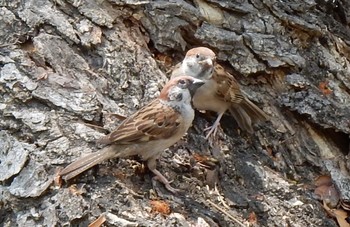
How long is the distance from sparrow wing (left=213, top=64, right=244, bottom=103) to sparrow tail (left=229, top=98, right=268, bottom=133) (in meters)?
0.06

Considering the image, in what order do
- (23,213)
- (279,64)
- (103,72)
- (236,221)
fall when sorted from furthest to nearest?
(279,64) < (103,72) < (236,221) < (23,213)

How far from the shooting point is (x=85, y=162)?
407cm

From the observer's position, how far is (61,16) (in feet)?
15.6

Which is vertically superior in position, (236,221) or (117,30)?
(117,30)

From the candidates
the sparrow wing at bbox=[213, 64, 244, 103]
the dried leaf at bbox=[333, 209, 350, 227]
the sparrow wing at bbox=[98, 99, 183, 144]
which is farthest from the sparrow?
the dried leaf at bbox=[333, 209, 350, 227]

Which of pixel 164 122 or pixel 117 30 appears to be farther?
pixel 117 30

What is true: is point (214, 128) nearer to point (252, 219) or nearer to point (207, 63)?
point (207, 63)

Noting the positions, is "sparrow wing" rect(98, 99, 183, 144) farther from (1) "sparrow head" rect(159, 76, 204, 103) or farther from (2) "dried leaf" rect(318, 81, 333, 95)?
(2) "dried leaf" rect(318, 81, 333, 95)

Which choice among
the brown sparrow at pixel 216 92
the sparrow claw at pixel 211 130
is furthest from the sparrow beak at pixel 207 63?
the sparrow claw at pixel 211 130

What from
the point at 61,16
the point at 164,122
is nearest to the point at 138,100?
the point at 164,122

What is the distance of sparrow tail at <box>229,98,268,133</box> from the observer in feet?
16.5

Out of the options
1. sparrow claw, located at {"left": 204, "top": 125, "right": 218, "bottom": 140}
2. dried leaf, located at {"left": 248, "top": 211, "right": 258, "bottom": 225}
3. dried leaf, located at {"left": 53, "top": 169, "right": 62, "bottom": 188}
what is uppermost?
sparrow claw, located at {"left": 204, "top": 125, "right": 218, "bottom": 140}

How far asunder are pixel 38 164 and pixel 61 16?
3.56ft

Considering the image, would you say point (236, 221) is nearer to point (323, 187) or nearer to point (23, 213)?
point (323, 187)
